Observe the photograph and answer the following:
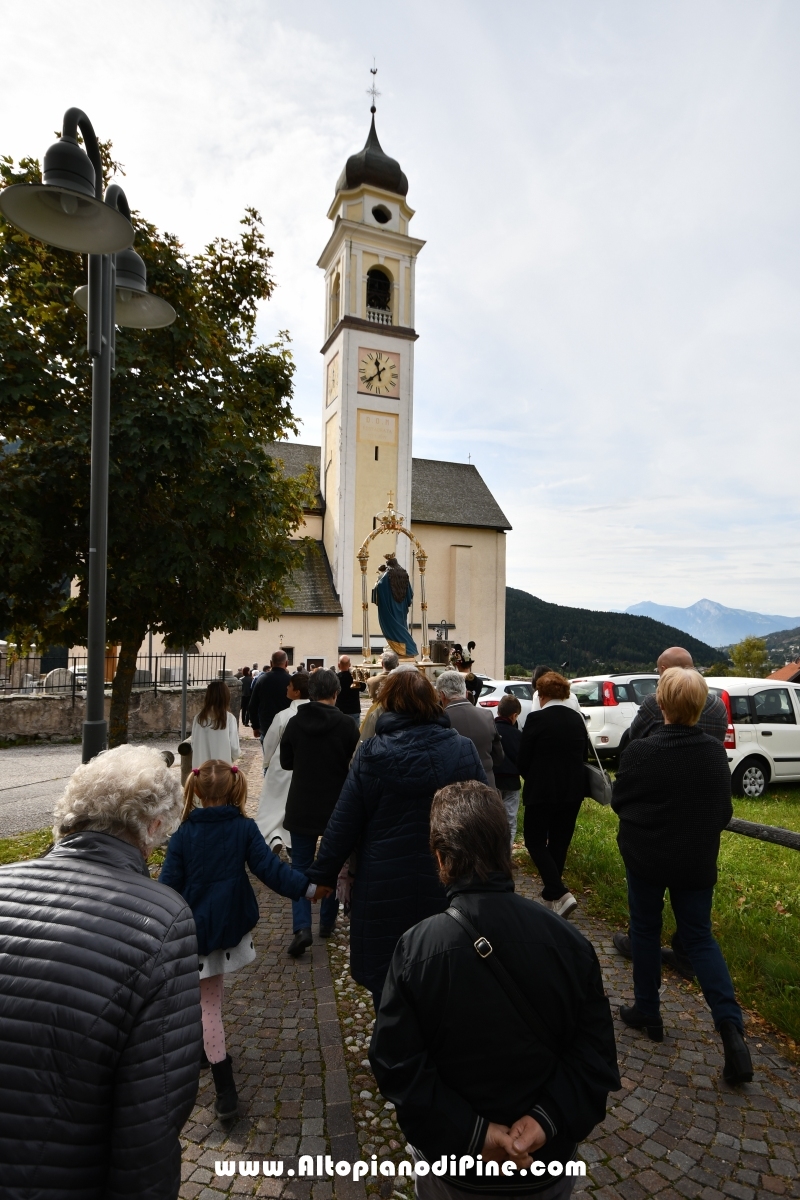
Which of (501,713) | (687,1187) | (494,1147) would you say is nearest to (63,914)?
(494,1147)

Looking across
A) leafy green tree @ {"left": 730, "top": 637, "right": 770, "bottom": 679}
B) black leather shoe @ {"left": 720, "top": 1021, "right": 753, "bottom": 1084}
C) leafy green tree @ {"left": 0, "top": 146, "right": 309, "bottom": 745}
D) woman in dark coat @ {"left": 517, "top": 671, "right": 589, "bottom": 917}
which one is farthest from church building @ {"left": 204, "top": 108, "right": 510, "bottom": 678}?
leafy green tree @ {"left": 730, "top": 637, "right": 770, "bottom": 679}

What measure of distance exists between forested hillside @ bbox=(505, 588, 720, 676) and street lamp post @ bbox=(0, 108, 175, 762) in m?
70.6

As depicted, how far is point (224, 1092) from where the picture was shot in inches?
116

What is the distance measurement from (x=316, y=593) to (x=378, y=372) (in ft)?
36.3

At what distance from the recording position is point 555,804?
17.2 feet

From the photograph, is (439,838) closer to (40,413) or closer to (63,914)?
(63,914)

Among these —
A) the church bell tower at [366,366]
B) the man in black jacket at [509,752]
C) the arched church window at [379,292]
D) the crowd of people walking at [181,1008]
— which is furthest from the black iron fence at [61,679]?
the arched church window at [379,292]

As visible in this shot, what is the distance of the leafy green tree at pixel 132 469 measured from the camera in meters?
5.56

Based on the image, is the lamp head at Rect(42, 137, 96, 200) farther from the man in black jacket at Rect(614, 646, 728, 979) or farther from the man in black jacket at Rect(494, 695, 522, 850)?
the man in black jacket at Rect(494, 695, 522, 850)

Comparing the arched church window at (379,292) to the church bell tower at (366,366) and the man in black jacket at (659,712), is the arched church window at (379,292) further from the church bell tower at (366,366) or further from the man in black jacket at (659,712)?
the man in black jacket at (659,712)

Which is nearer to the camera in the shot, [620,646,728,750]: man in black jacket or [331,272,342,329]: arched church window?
[620,646,728,750]: man in black jacket

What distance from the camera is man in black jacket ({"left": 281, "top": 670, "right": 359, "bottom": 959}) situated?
4.59 meters

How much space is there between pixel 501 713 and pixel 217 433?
12.4ft

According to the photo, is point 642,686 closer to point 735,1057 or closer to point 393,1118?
point 735,1057
